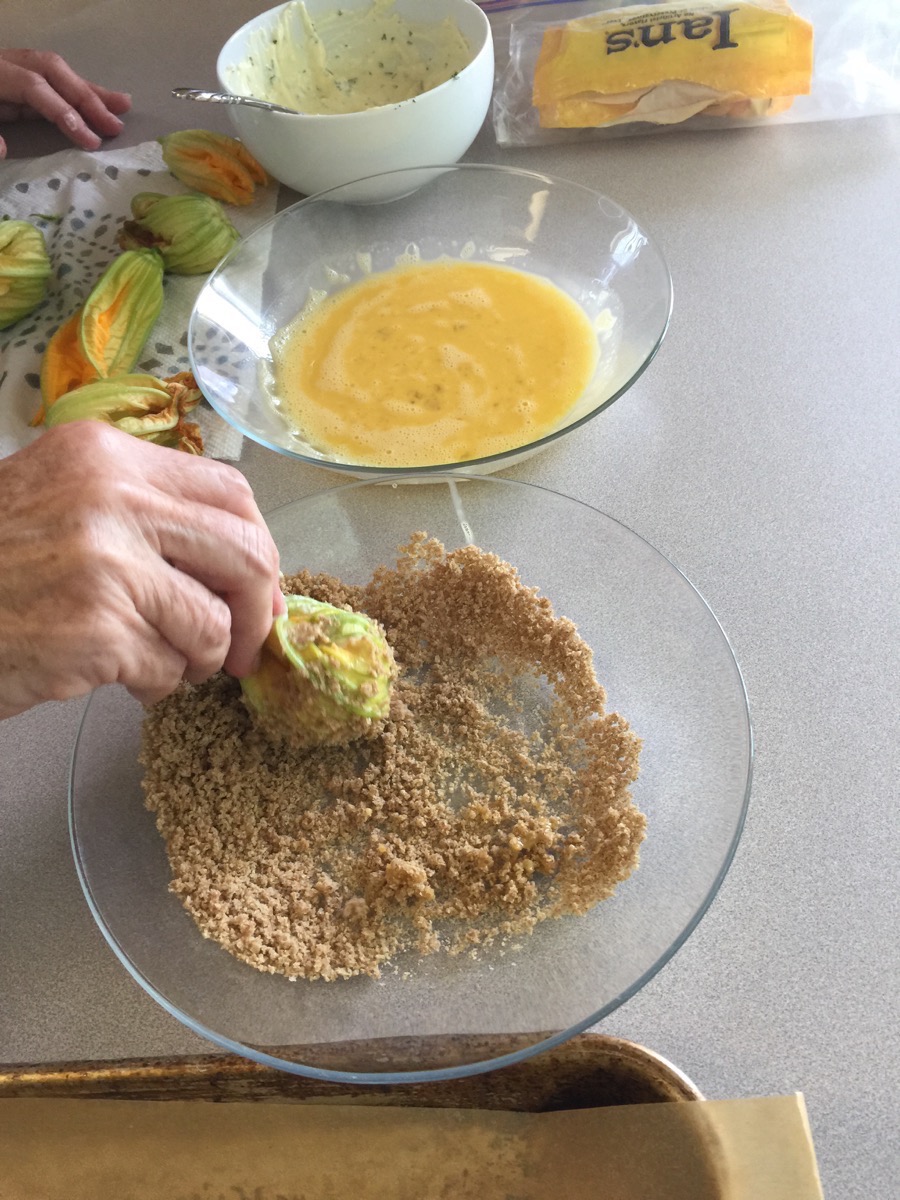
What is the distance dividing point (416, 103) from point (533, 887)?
2.20 feet

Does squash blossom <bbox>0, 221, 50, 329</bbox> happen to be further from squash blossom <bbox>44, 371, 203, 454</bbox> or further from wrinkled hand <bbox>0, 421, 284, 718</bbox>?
wrinkled hand <bbox>0, 421, 284, 718</bbox>

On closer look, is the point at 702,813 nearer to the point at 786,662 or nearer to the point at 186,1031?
the point at 786,662

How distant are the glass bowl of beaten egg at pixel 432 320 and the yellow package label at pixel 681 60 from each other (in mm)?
222

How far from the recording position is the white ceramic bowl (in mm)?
840

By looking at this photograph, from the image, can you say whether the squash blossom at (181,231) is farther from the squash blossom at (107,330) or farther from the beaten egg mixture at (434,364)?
the beaten egg mixture at (434,364)

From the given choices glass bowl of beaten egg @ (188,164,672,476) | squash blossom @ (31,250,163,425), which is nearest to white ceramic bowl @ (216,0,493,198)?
glass bowl of beaten egg @ (188,164,672,476)

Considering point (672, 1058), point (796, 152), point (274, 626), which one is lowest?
point (672, 1058)

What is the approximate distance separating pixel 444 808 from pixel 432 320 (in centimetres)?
43

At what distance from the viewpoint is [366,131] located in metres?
0.84

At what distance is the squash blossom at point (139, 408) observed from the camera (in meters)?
0.76

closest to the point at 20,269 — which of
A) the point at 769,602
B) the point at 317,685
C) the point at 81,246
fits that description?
the point at 81,246

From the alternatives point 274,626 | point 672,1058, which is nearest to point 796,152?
point 274,626

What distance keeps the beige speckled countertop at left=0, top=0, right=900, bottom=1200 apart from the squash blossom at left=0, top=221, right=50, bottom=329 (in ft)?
0.94

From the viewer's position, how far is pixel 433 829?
21.2 inches
